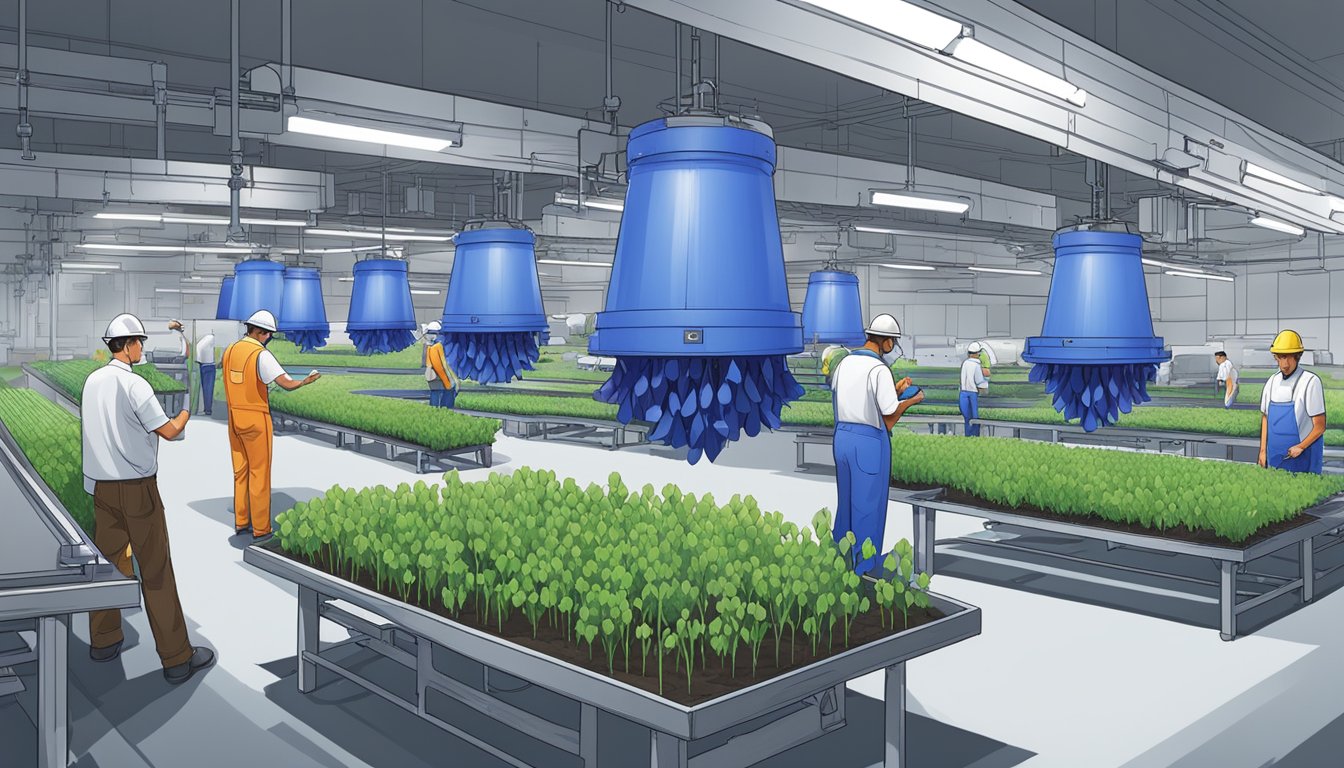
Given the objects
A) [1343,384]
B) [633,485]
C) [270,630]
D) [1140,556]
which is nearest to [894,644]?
[270,630]

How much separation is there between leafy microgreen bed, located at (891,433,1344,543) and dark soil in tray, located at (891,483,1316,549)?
0.05 feet

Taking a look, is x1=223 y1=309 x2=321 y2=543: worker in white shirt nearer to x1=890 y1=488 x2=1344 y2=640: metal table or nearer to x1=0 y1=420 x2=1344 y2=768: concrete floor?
x1=0 y1=420 x2=1344 y2=768: concrete floor

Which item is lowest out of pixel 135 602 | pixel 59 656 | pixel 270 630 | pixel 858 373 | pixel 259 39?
pixel 270 630

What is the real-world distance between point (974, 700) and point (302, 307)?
4.15 meters

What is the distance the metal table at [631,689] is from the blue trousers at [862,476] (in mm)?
1412

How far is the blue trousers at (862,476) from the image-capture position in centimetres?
509

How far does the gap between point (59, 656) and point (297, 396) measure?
1136 centimetres

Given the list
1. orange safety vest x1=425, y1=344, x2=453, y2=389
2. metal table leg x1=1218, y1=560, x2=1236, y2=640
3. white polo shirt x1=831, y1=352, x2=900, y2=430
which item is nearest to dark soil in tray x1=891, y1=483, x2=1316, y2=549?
metal table leg x1=1218, y1=560, x2=1236, y2=640

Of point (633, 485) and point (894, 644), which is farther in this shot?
point (633, 485)

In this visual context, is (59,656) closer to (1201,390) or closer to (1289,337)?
(1289,337)

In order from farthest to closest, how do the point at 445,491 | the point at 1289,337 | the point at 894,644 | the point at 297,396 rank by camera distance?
the point at 297,396 < the point at 1289,337 < the point at 445,491 < the point at 894,644

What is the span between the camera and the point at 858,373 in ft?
16.6

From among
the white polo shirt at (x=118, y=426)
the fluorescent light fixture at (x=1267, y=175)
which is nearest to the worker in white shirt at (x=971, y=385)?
the fluorescent light fixture at (x=1267, y=175)

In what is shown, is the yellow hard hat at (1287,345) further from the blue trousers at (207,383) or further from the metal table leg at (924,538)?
the blue trousers at (207,383)
